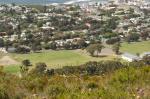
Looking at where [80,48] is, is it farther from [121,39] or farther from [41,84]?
[41,84]

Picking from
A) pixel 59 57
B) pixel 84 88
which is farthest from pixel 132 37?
pixel 84 88

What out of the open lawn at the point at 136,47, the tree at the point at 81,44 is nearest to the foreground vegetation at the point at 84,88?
the open lawn at the point at 136,47

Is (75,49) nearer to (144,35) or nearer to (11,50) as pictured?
(11,50)

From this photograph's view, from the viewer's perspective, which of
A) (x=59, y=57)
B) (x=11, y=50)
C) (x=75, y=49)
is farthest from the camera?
(x=75, y=49)

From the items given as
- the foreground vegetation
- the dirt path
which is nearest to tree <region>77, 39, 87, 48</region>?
the dirt path

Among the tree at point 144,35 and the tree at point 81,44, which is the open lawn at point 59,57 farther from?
the tree at point 144,35

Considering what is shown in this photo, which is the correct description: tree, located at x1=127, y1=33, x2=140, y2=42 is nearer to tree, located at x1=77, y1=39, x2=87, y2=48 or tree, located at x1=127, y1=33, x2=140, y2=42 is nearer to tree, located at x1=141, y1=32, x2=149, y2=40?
tree, located at x1=141, y1=32, x2=149, y2=40
